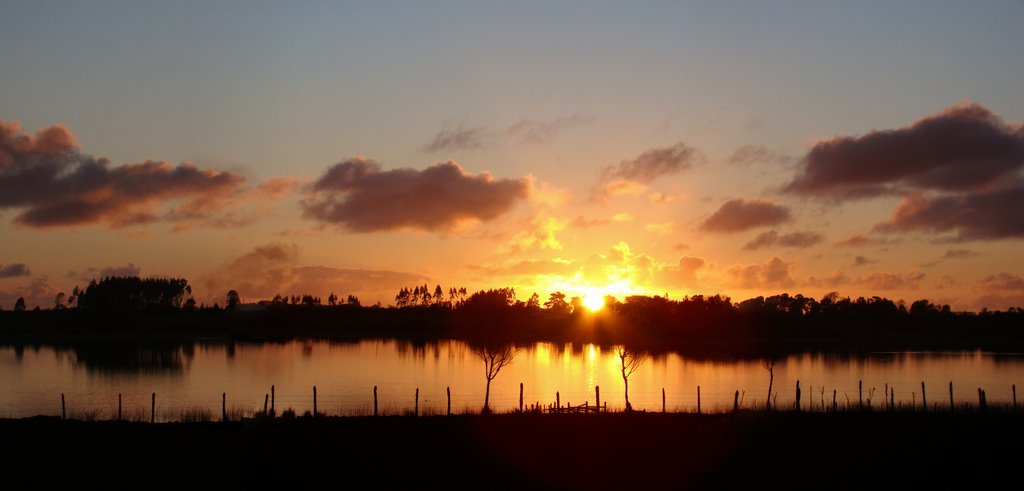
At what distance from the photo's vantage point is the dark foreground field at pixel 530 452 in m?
23.1

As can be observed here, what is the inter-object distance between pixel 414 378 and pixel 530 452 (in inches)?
1907

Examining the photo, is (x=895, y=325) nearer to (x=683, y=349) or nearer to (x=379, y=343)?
(x=683, y=349)

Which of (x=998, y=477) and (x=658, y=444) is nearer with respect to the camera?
(x=998, y=477)

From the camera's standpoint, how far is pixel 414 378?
75.0 metres

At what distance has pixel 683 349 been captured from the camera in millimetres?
118188

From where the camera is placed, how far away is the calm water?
55625 millimetres

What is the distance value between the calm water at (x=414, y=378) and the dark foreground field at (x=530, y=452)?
34.0 ft

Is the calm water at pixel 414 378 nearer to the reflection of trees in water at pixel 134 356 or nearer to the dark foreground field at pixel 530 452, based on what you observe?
A: the reflection of trees in water at pixel 134 356

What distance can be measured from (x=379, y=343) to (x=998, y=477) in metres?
112

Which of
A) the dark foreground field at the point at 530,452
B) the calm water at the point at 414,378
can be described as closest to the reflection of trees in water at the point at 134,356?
→ the calm water at the point at 414,378

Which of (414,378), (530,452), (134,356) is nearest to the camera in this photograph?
(530,452)

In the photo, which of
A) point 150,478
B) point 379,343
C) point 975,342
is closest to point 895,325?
point 975,342

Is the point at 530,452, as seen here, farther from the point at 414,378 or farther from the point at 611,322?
the point at 611,322

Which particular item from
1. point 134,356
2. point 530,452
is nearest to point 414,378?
point 134,356
